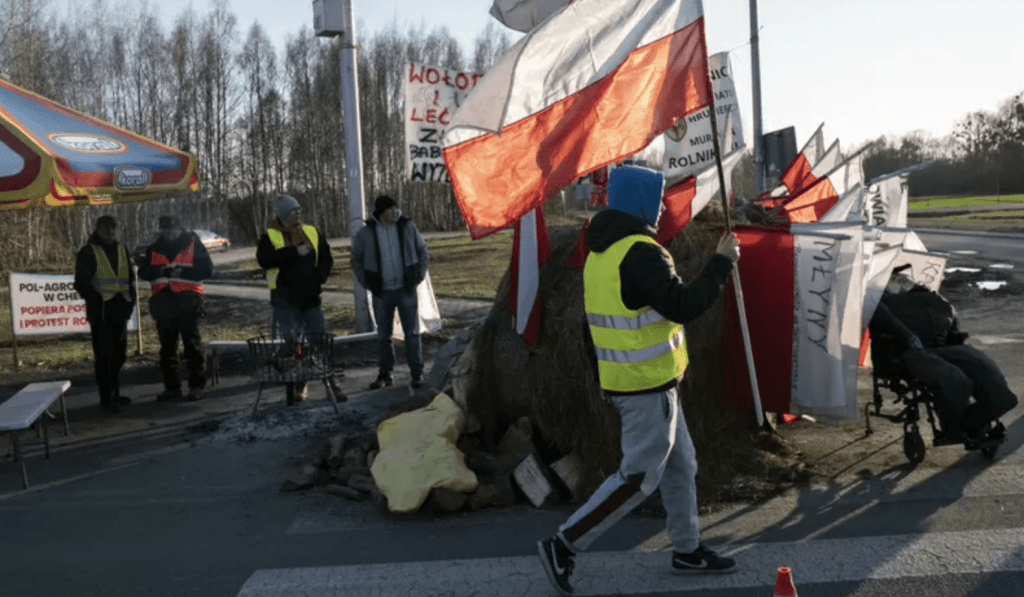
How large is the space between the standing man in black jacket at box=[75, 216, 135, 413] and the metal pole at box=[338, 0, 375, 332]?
10.0 ft

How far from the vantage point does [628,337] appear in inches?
173

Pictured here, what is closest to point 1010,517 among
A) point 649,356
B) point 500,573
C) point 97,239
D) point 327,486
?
point 649,356

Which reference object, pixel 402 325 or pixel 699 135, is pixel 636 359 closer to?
pixel 402 325

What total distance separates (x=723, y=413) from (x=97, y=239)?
6087 mm

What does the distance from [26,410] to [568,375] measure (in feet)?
12.9

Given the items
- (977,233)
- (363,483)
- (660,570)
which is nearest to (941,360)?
(660,570)

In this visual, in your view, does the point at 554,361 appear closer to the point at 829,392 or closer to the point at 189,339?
the point at 829,392

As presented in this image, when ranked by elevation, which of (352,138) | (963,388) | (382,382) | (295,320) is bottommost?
(382,382)

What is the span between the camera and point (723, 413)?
6.47m

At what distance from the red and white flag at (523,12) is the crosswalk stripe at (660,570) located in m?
6.86

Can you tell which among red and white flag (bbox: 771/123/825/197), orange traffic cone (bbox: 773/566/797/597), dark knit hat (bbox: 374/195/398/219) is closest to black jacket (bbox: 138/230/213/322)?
dark knit hat (bbox: 374/195/398/219)

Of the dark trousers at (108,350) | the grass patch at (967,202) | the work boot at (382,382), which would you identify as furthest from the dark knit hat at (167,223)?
the grass patch at (967,202)

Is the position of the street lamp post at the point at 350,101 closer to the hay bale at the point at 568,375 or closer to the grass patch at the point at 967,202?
the hay bale at the point at 568,375

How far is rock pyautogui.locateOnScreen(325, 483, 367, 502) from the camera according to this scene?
614 cm
